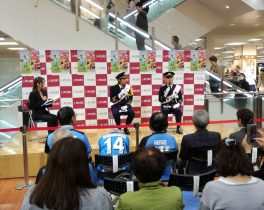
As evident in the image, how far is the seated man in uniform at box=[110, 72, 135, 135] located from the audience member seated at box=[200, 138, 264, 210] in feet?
13.3

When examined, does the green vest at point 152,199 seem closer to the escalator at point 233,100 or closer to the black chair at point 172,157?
the black chair at point 172,157

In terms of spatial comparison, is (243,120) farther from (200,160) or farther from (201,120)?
(200,160)

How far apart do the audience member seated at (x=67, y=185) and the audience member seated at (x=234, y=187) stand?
1.90 feet

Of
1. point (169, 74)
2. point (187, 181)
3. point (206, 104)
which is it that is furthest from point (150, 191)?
point (206, 104)

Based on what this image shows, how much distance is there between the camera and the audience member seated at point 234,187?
1.71 metres

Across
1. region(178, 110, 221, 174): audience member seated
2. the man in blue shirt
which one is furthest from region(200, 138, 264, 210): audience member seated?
the man in blue shirt

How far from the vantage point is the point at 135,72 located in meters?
6.36

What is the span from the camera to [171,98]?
5938mm

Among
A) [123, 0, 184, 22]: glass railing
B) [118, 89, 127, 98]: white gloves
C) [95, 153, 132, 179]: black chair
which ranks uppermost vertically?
[123, 0, 184, 22]: glass railing

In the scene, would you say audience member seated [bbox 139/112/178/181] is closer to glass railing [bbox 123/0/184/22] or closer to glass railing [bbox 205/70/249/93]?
glass railing [bbox 205/70/249/93]

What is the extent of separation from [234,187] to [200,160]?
1594 millimetres

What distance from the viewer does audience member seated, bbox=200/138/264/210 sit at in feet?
5.60

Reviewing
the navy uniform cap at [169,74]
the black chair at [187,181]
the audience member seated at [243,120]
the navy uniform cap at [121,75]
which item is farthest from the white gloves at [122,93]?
the black chair at [187,181]

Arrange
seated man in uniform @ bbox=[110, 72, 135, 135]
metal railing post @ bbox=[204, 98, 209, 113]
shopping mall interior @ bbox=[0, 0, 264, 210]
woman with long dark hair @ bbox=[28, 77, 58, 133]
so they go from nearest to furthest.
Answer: woman with long dark hair @ bbox=[28, 77, 58, 133] < shopping mall interior @ bbox=[0, 0, 264, 210] < seated man in uniform @ bbox=[110, 72, 135, 135] < metal railing post @ bbox=[204, 98, 209, 113]
